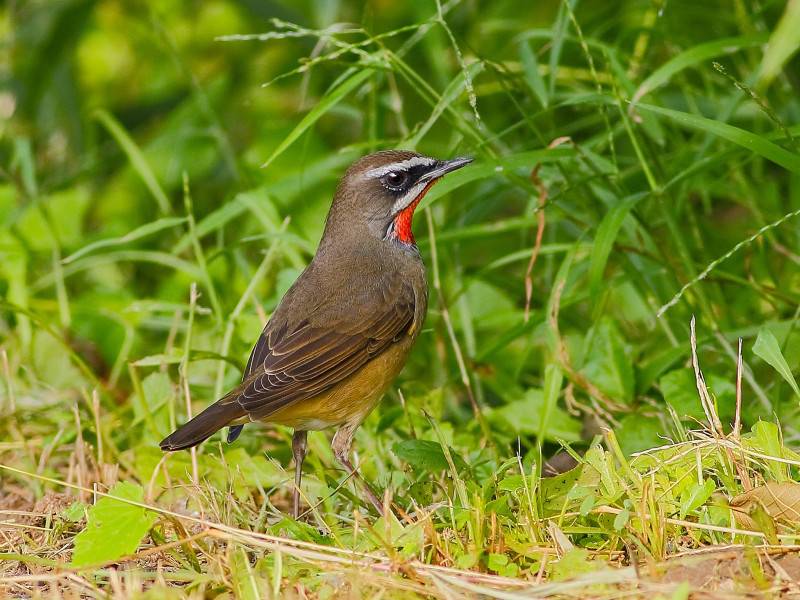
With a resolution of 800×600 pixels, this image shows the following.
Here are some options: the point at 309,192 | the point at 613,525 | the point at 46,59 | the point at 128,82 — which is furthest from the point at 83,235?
the point at 613,525

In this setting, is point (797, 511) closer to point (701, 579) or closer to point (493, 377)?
point (701, 579)

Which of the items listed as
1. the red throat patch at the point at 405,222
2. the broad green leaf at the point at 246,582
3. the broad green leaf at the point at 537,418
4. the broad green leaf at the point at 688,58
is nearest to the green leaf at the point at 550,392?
the broad green leaf at the point at 537,418

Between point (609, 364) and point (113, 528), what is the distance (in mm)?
2307

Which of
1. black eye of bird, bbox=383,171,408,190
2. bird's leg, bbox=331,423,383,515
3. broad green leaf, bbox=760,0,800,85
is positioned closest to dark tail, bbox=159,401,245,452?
bird's leg, bbox=331,423,383,515

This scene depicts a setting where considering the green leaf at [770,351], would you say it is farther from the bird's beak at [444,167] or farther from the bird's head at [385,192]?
the bird's head at [385,192]

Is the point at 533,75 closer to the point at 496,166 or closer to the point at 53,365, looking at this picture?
the point at 496,166

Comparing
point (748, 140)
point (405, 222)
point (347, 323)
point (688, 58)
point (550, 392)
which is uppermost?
point (688, 58)

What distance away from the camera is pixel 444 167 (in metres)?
4.99

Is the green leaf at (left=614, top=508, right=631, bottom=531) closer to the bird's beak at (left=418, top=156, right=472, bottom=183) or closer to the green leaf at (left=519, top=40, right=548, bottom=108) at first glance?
the bird's beak at (left=418, top=156, right=472, bottom=183)

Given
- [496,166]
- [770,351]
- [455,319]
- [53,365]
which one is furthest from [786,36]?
[53,365]

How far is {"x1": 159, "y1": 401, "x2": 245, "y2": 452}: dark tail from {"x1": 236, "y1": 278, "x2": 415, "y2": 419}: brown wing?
0.11 metres

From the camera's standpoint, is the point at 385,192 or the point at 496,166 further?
the point at 385,192

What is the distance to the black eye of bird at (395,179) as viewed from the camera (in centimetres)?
511

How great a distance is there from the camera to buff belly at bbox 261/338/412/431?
4.68 meters
